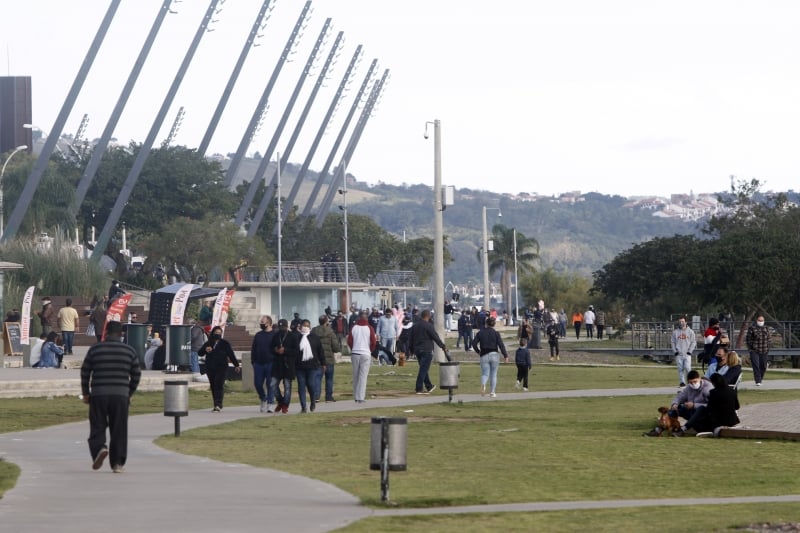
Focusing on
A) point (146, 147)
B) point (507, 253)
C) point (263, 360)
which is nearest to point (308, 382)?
point (263, 360)

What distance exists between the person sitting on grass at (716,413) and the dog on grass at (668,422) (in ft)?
0.34

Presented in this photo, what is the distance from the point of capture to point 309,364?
2781 cm

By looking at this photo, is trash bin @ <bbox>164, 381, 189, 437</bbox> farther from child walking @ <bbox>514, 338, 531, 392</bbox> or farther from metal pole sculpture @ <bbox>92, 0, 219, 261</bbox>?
metal pole sculpture @ <bbox>92, 0, 219, 261</bbox>

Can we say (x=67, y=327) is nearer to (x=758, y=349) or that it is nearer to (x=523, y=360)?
(x=523, y=360)

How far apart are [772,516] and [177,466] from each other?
7174 millimetres

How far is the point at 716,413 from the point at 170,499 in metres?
10.3

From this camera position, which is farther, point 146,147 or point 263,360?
point 146,147

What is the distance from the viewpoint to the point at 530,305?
442ft

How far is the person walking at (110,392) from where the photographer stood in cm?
1717

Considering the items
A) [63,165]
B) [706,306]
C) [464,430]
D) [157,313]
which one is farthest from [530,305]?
[464,430]

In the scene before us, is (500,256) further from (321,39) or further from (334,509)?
(334,509)

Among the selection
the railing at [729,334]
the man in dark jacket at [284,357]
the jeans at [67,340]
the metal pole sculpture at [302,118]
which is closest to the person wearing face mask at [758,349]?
the man in dark jacket at [284,357]

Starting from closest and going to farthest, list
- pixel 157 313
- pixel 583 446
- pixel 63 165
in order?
pixel 583 446
pixel 157 313
pixel 63 165

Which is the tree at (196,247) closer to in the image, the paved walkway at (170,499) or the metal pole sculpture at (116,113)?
the metal pole sculpture at (116,113)
